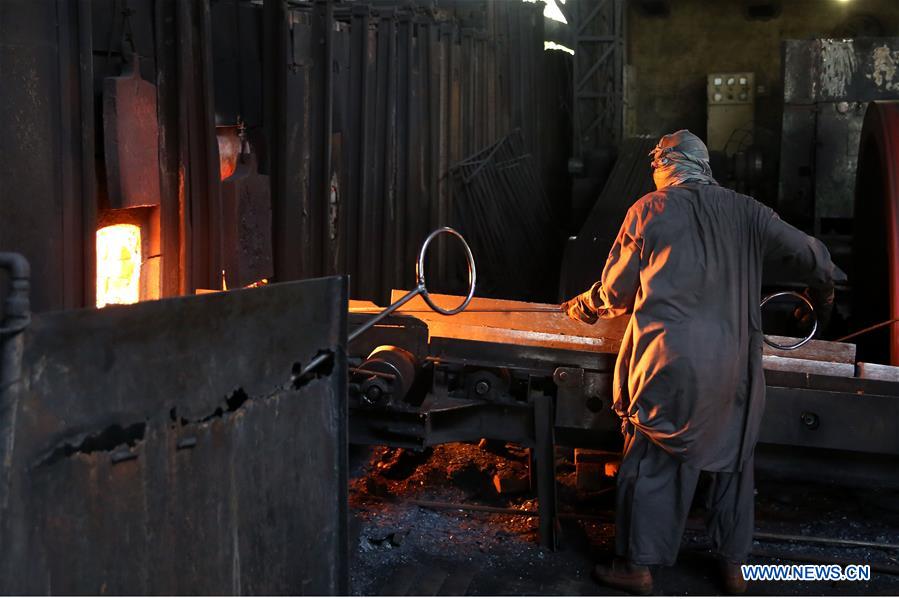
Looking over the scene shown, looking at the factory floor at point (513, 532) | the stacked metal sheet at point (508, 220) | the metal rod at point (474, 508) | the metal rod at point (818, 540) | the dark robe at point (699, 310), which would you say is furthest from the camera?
the stacked metal sheet at point (508, 220)

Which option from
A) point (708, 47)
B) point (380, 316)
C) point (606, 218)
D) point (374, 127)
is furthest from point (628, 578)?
point (708, 47)

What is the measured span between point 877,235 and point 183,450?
5.60 m

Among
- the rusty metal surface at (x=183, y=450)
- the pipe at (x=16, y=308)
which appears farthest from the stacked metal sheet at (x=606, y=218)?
the pipe at (x=16, y=308)

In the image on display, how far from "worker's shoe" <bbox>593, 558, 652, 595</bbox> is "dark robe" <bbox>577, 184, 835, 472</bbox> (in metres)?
0.53

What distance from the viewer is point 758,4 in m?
14.2

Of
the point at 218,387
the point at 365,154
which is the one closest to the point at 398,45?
the point at 365,154

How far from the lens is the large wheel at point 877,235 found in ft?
17.8

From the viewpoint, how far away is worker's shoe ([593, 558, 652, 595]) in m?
4.43

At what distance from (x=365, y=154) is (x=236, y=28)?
6.33 feet

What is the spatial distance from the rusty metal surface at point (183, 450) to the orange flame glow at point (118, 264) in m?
1.96

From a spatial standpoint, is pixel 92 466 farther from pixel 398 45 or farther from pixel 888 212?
pixel 398 45

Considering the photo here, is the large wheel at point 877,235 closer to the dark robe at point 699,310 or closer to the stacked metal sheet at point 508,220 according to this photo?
the dark robe at point 699,310

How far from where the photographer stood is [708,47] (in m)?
14.5

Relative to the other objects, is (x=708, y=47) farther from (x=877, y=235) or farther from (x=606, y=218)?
(x=877, y=235)
